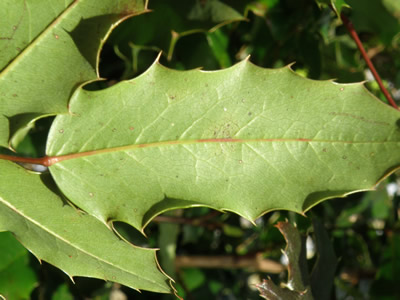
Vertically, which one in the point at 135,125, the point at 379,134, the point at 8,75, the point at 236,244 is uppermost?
the point at 8,75

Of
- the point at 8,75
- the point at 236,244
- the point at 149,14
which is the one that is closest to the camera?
the point at 8,75

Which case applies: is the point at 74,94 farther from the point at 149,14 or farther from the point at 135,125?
the point at 149,14

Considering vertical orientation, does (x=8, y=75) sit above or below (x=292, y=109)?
above

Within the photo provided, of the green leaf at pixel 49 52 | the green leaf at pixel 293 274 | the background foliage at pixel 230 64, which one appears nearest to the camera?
the green leaf at pixel 49 52

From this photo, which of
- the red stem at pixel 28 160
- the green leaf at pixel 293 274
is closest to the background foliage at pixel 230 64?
the green leaf at pixel 293 274

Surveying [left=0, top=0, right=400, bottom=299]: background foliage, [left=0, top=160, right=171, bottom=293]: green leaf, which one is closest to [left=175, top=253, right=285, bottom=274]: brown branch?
[left=0, top=0, right=400, bottom=299]: background foliage

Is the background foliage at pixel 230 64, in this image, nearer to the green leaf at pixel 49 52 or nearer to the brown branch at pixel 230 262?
the brown branch at pixel 230 262

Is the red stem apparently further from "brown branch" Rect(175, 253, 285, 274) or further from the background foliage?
"brown branch" Rect(175, 253, 285, 274)

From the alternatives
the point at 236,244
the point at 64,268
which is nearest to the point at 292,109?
the point at 64,268
